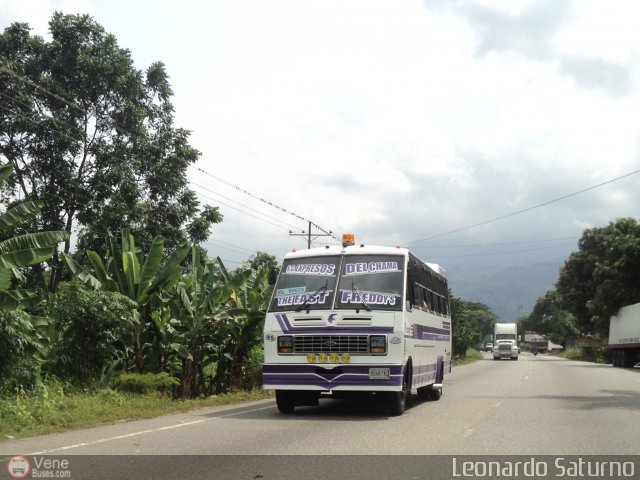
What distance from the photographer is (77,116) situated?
3133 cm

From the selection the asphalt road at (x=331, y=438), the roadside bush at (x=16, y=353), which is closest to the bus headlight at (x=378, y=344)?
the asphalt road at (x=331, y=438)

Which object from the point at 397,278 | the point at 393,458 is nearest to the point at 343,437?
the point at 393,458

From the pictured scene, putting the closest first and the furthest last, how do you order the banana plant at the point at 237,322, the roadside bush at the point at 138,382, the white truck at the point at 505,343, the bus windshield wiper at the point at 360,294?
the bus windshield wiper at the point at 360,294 → the roadside bush at the point at 138,382 → the banana plant at the point at 237,322 → the white truck at the point at 505,343

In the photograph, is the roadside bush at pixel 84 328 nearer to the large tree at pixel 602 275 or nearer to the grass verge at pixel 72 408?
the grass verge at pixel 72 408

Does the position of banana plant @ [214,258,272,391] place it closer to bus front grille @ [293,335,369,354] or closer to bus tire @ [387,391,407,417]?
bus front grille @ [293,335,369,354]

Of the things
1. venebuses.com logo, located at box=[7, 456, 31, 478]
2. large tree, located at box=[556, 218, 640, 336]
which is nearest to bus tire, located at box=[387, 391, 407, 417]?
venebuses.com logo, located at box=[7, 456, 31, 478]

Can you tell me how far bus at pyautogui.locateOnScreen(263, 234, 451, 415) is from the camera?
12305mm

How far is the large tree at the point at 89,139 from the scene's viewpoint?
2973 centimetres

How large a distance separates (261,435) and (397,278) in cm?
432

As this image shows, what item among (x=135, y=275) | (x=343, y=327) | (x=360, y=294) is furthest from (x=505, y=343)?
(x=343, y=327)

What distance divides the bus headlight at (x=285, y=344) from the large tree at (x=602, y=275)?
130ft

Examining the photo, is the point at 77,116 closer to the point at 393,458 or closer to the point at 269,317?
the point at 269,317

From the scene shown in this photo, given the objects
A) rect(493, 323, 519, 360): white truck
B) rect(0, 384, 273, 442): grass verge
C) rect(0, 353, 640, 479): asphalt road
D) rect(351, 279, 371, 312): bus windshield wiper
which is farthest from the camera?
rect(493, 323, 519, 360): white truck

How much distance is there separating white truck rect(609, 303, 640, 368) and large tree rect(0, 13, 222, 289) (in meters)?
25.3
